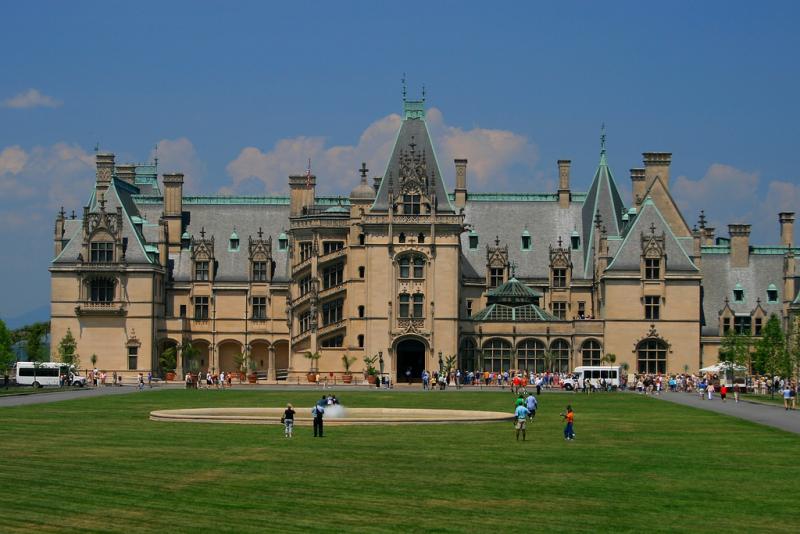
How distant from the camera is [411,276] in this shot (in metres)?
121

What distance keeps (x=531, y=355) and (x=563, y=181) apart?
62.2ft

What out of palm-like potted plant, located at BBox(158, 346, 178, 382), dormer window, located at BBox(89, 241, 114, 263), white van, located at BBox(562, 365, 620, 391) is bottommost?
white van, located at BBox(562, 365, 620, 391)

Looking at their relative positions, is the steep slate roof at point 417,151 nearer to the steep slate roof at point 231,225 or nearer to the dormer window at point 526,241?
the dormer window at point 526,241

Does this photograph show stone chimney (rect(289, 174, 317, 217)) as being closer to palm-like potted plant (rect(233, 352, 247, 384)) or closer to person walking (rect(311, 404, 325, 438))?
palm-like potted plant (rect(233, 352, 247, 384))

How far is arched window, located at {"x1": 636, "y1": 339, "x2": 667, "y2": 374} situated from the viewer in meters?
122

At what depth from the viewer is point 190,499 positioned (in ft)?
124

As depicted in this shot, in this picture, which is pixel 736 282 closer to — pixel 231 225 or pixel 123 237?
pixel 231 225

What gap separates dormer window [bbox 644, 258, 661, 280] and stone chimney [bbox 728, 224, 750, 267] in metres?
11.4

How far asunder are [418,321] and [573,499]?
8247 cm

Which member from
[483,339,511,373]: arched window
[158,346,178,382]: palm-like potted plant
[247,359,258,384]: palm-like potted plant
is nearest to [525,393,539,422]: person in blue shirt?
[483,339,511,373]: arched window

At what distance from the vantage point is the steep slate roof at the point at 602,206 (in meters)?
130

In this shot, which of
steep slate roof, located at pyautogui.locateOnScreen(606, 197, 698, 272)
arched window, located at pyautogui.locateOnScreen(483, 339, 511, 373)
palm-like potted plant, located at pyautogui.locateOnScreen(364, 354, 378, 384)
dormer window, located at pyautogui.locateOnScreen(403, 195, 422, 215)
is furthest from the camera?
arched window, located at pyautogui.locateOnScreen(483, 339, 511, 373)

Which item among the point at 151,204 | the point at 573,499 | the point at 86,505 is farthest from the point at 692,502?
the point at 151,204

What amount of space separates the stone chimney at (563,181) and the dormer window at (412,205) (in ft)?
59.5
